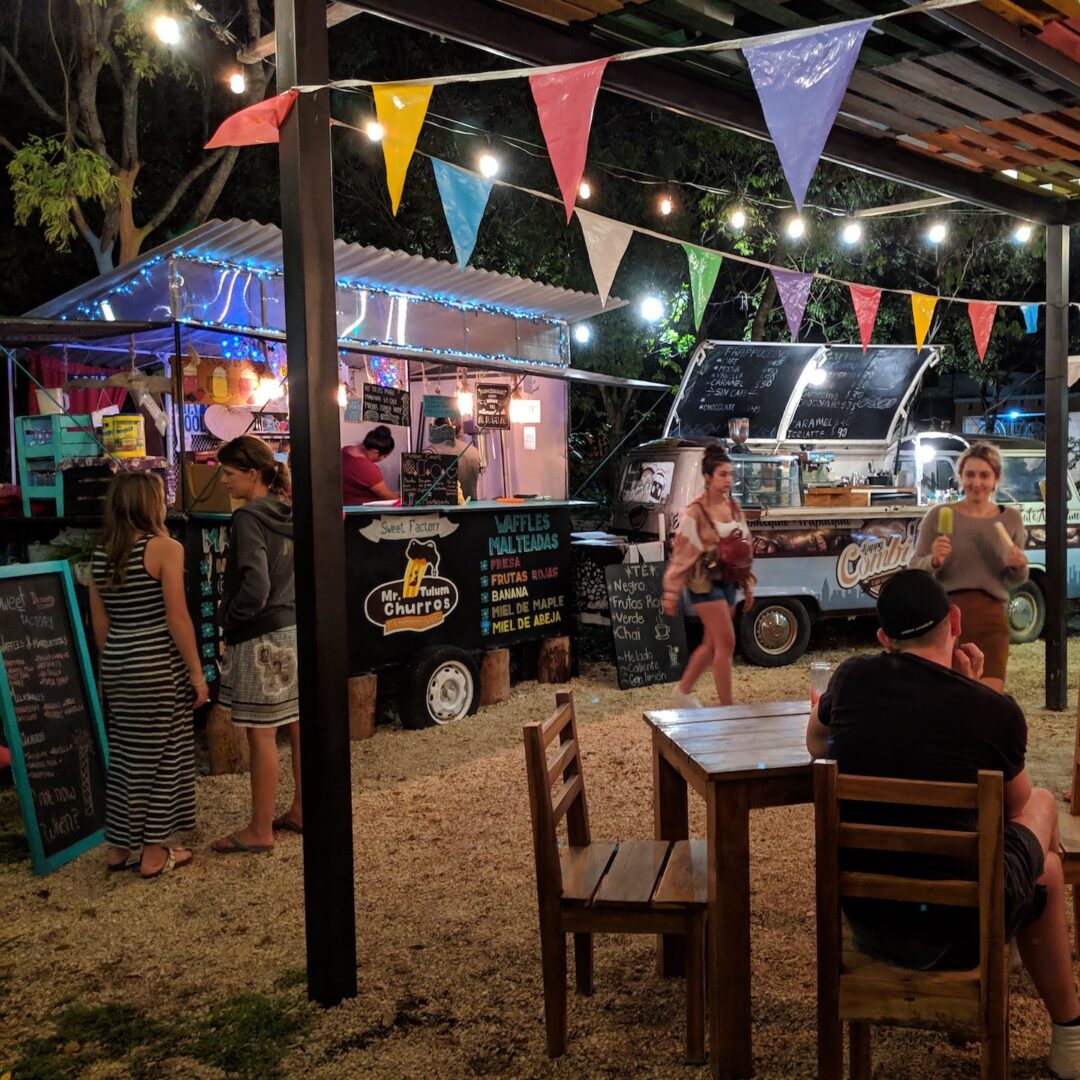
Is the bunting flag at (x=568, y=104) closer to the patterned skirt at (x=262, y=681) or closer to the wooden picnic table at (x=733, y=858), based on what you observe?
the wooden picnic table at (x=733, y=858)

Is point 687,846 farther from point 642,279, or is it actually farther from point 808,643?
point 642,279

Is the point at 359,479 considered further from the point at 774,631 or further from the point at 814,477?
the point at 814,477

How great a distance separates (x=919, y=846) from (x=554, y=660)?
20.7ft

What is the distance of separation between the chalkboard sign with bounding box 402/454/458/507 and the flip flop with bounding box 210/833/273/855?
3.44 meters

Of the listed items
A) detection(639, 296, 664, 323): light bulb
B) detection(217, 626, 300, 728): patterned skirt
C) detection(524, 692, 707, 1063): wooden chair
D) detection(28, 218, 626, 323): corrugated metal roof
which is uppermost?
detection(639, 296, 664, 323): light bulb

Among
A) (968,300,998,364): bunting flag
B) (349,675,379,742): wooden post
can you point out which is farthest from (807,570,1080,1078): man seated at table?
(968,300,998,364): bunting flag

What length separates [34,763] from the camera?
15.8ft

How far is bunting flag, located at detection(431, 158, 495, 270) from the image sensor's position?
508 cm

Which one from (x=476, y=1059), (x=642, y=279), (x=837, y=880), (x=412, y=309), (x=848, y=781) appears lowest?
(x=476, y=1059)

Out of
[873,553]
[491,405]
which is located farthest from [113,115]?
[873,553]

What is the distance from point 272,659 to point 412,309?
205 inches

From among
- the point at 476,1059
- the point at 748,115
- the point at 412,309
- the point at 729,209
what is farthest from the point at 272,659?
the point at 729,209

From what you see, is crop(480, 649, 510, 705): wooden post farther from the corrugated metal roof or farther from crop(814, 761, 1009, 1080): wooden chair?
crop(814, 761, 1009, 1080): wooden chair

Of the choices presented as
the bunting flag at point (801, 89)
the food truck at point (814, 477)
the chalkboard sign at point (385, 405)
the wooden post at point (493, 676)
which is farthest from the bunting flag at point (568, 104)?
the wooden post at point (493, 676)
